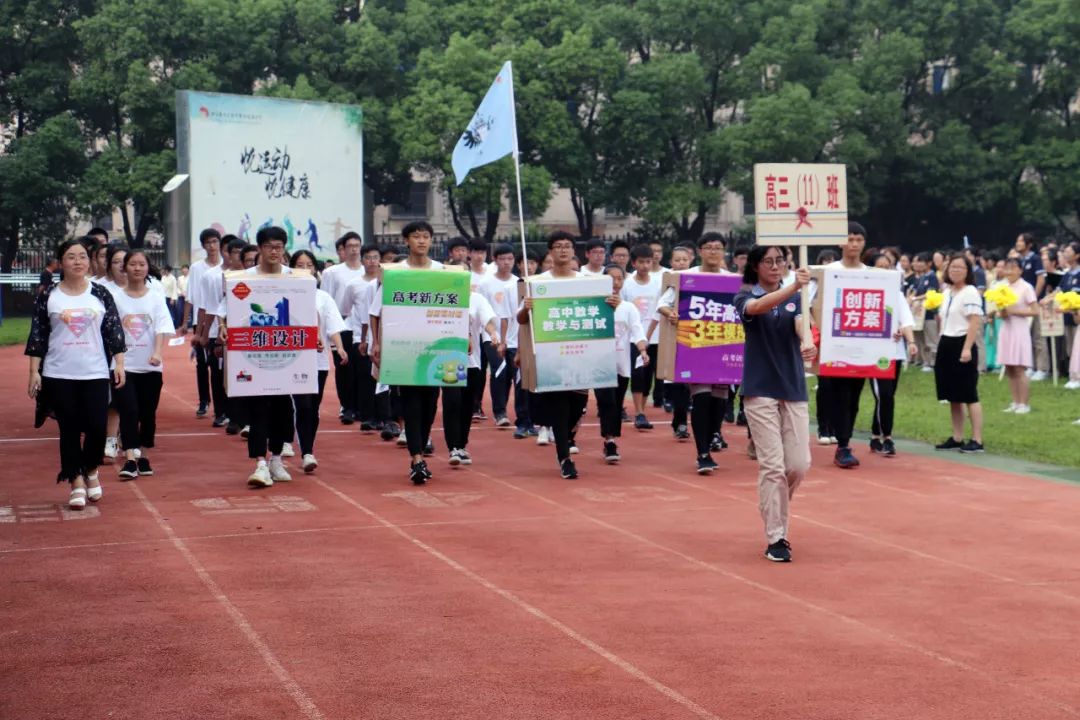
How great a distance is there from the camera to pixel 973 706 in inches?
209

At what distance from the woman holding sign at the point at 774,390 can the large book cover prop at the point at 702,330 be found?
321 cm

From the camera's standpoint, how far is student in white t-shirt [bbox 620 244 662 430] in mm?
14648

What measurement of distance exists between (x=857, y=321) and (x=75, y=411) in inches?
240

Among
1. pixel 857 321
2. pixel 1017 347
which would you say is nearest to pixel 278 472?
pixel 857 321

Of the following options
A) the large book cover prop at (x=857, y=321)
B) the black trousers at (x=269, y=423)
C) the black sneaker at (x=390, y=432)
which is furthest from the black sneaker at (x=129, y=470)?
the large book cover prop at (x=857, y=321)

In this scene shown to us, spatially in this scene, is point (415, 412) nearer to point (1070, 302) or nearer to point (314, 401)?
point (314, 401)

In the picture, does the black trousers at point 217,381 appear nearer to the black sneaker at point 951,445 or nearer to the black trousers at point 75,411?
the black trousers at point 75,411

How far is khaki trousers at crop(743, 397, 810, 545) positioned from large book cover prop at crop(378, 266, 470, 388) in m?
3.21

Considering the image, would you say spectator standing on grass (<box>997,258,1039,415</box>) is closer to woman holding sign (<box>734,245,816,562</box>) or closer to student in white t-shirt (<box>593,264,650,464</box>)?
student in white t-shirt (<box>593,264,650,464</box>)

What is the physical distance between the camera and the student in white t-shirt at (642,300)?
1465 centimetres

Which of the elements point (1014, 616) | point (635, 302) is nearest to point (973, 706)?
point (1014, 616)

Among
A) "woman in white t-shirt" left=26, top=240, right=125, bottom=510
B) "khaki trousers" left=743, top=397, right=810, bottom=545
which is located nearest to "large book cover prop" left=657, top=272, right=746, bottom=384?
"khaki trousers" left=743, top=397, right=810, bottom=545

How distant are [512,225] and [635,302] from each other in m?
38.1

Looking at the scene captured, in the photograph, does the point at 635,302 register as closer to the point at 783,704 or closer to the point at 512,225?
the point at 783,704
